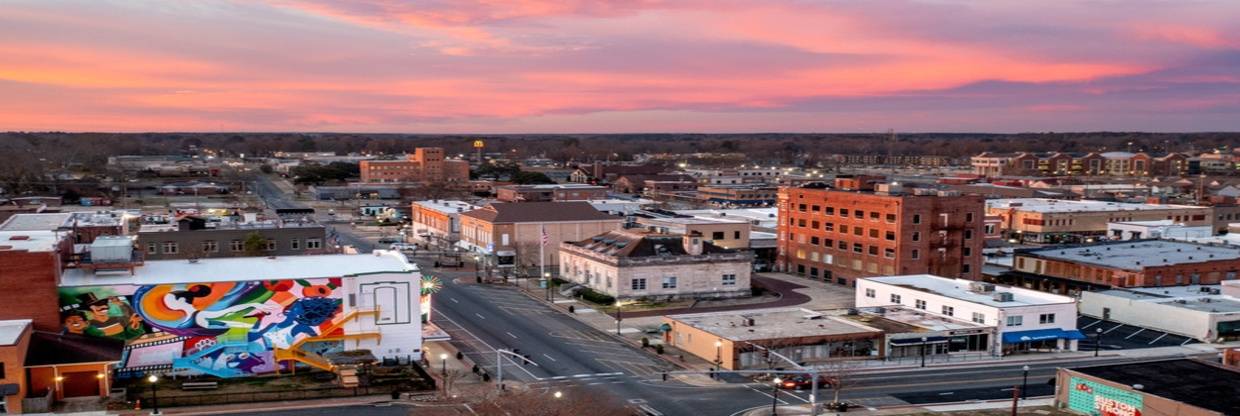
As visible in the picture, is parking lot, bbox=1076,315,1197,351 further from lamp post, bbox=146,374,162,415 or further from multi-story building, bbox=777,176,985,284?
lamp post, bbox=146,374,162,415

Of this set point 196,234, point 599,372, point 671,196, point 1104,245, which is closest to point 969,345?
point 599,372

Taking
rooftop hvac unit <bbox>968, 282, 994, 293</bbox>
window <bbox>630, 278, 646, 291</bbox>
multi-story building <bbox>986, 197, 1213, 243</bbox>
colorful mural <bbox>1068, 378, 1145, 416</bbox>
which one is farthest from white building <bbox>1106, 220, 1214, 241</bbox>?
colorful mural <bbox>1068, 378, 1145, 416</bbox>

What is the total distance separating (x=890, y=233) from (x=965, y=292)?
1858 centimetres

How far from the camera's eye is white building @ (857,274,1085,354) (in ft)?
211

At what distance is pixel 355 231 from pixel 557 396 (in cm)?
9456

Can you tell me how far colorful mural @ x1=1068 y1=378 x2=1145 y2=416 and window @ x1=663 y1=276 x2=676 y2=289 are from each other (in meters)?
37.5

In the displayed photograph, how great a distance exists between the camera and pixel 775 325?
63.9 meters

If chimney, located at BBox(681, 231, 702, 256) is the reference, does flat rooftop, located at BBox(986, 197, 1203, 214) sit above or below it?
below

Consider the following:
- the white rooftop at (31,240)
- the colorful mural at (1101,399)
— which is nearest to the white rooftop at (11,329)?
the white rooftop at (31,240)

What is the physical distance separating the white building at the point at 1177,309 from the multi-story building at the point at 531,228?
162 ft

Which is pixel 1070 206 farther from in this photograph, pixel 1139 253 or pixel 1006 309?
pixel 1006 309

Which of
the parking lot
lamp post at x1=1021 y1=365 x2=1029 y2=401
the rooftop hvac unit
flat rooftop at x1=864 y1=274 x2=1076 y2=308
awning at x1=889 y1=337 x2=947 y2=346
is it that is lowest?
the parking lot

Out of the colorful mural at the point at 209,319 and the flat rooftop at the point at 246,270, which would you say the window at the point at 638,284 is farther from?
the colorful mural at the point at 209,319

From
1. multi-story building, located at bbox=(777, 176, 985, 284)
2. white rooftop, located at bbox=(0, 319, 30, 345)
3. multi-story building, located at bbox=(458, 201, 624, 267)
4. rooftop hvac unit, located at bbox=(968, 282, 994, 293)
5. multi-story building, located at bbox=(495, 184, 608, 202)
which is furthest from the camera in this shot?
multi-story building, located at bbox=(495, 184, 608, 202)
